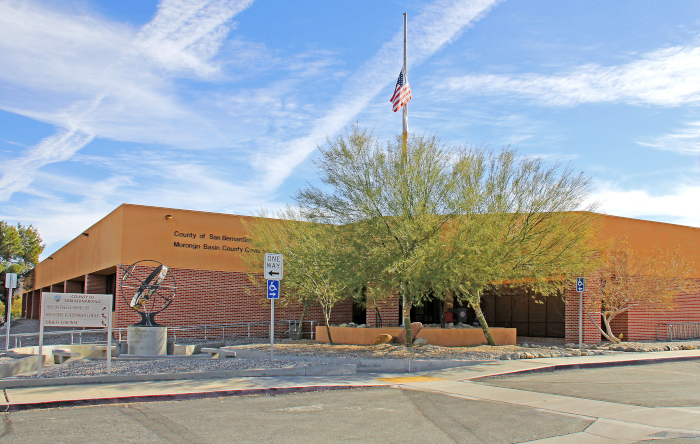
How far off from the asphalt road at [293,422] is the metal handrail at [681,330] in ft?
65.1

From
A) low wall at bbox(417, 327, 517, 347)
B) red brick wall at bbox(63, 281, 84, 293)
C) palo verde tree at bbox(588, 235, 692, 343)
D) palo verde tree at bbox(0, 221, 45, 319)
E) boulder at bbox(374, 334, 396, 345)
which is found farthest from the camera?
palo verde tree at bbox(0, 221, 45, 319)

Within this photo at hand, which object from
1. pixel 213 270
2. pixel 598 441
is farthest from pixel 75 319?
pixel 213 270

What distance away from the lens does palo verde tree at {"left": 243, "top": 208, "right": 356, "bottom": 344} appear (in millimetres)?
17406

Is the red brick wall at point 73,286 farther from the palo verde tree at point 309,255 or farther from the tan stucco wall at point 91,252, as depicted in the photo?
the palo verde tree at point 309,255

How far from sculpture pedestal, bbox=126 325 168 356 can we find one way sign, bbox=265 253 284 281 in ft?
23.3

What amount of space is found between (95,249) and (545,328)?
77.7 feet

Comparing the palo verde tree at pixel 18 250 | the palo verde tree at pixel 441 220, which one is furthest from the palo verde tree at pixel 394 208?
the palo verde tree at pixel 18 250

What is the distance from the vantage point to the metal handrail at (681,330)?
26.0 meters

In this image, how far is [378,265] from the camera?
54.2 feet

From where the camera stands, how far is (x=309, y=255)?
19.5 m

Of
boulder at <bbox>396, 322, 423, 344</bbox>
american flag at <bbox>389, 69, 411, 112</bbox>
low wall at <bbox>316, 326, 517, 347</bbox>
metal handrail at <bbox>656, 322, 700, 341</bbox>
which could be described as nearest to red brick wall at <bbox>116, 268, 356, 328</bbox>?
low wall at <bbox>316, 326, 517, 347</bbox>

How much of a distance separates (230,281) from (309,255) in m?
11.4

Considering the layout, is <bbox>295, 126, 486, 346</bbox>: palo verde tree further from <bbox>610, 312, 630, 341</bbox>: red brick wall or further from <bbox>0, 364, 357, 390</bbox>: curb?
<bbox>610, 312, 630, 341</bbox>: red brick wall

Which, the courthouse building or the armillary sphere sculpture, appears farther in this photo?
the courthouse building
